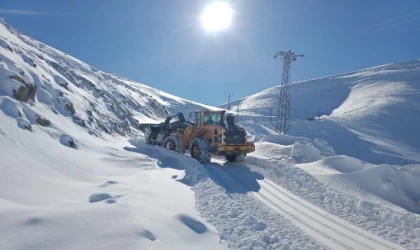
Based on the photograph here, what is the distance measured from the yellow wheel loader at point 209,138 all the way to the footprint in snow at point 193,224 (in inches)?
296

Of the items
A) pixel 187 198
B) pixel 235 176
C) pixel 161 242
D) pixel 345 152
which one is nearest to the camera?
pixel 161 242

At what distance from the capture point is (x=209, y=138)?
14.7 meters

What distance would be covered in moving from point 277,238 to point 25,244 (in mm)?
4058

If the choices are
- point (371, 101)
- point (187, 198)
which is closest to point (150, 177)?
point (187, 198)

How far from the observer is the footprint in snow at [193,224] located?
5.82 meters

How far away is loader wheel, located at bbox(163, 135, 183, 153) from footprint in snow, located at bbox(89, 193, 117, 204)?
924 cm

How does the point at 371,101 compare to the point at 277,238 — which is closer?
the point at 277,238

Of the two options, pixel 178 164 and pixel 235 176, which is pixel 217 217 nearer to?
pixel 235 176

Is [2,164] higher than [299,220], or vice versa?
[2,164]

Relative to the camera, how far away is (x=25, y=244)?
4039 mm

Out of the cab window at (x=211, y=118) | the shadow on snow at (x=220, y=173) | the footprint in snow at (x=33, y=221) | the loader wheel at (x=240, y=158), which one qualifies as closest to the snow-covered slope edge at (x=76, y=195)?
the footprint in snow at (x=33, y=221)

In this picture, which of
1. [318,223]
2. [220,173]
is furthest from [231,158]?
[318,223]

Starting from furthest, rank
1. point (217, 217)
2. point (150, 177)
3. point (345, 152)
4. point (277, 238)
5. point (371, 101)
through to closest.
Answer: point (371, 101)
point (345, 152)
point (150, 177)
point (217, 217)
point (277, 238)

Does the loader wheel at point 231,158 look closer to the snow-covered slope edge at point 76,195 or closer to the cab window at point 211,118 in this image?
the cab window at point 211,118
